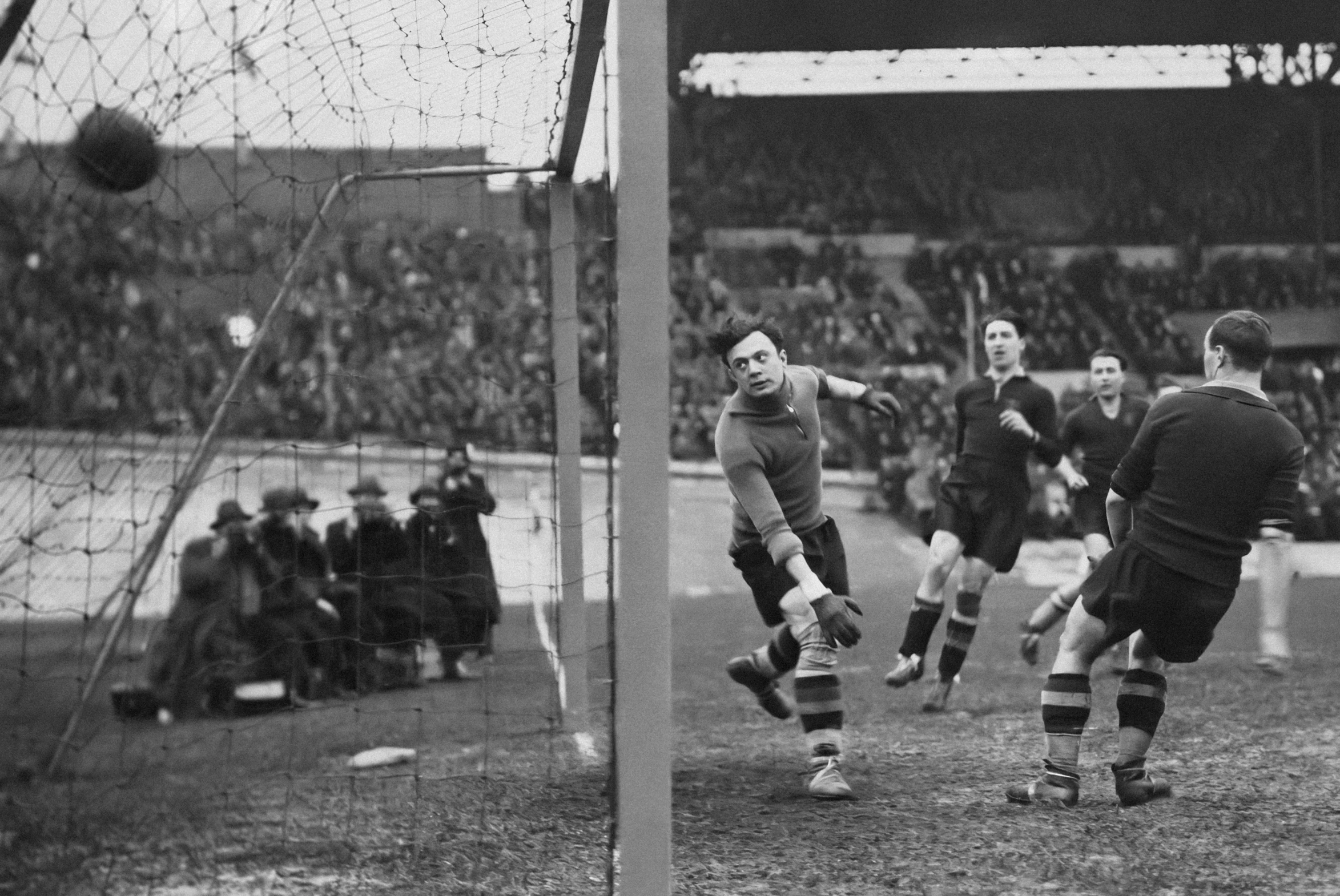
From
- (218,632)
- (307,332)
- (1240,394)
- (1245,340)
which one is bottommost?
(218,632)

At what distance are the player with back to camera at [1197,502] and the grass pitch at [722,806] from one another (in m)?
0.55

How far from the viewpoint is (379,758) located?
6.41m

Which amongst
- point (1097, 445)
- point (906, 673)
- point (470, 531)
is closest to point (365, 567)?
point (470, 531)

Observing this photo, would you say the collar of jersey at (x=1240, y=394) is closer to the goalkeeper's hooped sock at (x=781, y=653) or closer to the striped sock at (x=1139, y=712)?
the striped sock at (x=1139, y=712)

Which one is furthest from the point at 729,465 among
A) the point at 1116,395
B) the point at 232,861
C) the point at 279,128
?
the point at 1116,395

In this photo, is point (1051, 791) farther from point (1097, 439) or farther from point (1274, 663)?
point (1097, 439)

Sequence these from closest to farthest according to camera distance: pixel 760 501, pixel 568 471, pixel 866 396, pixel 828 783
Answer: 1. pixel 760 501
2. pixel 828 783
3. pixel 866 396
4. pixel 568 471

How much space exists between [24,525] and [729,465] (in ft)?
15.0

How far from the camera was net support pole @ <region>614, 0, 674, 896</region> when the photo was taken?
349 centimetres

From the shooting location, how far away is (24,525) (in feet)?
25.7

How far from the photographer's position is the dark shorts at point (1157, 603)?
450 cm

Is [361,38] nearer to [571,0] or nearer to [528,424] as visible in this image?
[571,0]

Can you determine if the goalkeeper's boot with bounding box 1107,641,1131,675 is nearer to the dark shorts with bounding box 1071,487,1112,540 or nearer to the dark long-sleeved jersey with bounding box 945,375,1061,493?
the dark shorts with bounding box 1071,487,1112,540

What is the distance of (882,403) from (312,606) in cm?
493
